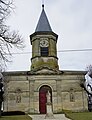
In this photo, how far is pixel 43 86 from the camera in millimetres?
38938

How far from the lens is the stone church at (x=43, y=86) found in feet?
124

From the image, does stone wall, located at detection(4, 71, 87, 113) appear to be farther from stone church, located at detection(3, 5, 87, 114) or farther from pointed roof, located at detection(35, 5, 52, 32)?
pointed roof, located at detection(35, 5, 52, 32)

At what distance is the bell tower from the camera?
4012cm

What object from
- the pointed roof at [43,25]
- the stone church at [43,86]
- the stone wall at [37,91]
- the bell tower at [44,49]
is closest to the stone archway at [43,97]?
the stone church at [43,86]

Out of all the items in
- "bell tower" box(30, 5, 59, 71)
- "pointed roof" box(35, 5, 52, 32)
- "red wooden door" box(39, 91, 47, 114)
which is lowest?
"red wooden door" box(39, 91, 47, 114)

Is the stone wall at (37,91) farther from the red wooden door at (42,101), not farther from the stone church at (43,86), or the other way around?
the red wooden door at (42,101)

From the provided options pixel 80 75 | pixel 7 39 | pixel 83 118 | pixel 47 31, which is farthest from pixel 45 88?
pixel 7 39

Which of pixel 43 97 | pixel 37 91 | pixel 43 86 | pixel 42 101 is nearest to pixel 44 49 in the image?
pixel 43 86

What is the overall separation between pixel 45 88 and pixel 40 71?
8.26 feet

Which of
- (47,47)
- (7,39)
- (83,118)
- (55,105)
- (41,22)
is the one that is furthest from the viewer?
(41,22)

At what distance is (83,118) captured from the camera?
25.3m

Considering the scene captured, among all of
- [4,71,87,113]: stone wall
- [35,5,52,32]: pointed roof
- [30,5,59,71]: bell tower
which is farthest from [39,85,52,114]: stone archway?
[35,5,52,32]: pointed roof

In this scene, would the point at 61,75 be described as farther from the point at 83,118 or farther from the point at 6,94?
the point at 83,118

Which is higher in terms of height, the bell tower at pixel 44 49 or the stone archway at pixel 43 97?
the bell tower at pixel 44 49
